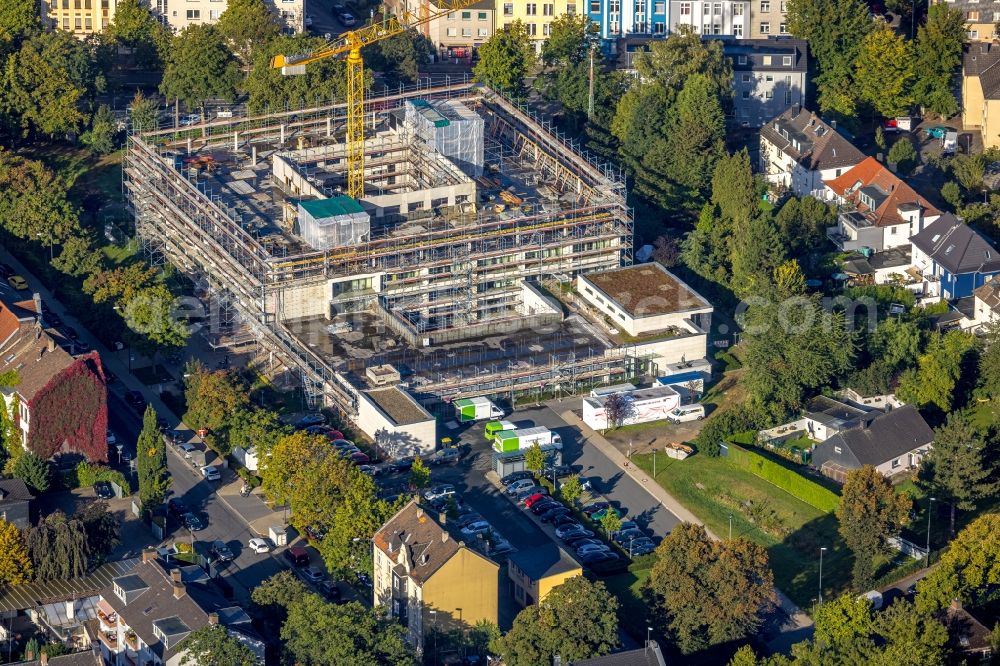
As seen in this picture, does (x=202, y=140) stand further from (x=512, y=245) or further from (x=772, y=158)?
(x=772, y=158)

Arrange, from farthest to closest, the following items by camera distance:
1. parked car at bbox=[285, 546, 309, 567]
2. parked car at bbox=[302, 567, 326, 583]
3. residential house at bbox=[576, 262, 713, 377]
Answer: residential house at bbox=[576, 262, 713, 377], parked car at bbox=[285, 546, 309, 567], parked car at bbox=[302, 567, 326, 583]

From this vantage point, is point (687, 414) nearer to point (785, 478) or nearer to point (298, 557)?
point (785, 478)

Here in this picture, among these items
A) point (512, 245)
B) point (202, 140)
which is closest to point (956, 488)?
point (512, 245)

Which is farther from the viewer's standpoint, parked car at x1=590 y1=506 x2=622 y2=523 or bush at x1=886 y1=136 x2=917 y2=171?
bush at x1=886 y1=136 x2=917 y2=171

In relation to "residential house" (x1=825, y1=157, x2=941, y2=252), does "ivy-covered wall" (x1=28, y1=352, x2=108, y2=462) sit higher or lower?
lower

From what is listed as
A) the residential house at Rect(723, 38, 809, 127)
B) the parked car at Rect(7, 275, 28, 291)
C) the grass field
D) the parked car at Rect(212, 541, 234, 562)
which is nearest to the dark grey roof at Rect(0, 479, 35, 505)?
the parked car at Rect(212, 541, 234, 562)

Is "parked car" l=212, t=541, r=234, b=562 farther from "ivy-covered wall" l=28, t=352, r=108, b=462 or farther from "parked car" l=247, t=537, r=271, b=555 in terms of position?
"ivy-covered wall" l=28, t=352, r=108, b=462

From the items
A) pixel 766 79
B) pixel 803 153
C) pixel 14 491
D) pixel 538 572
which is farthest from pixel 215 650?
pixel 766 79
